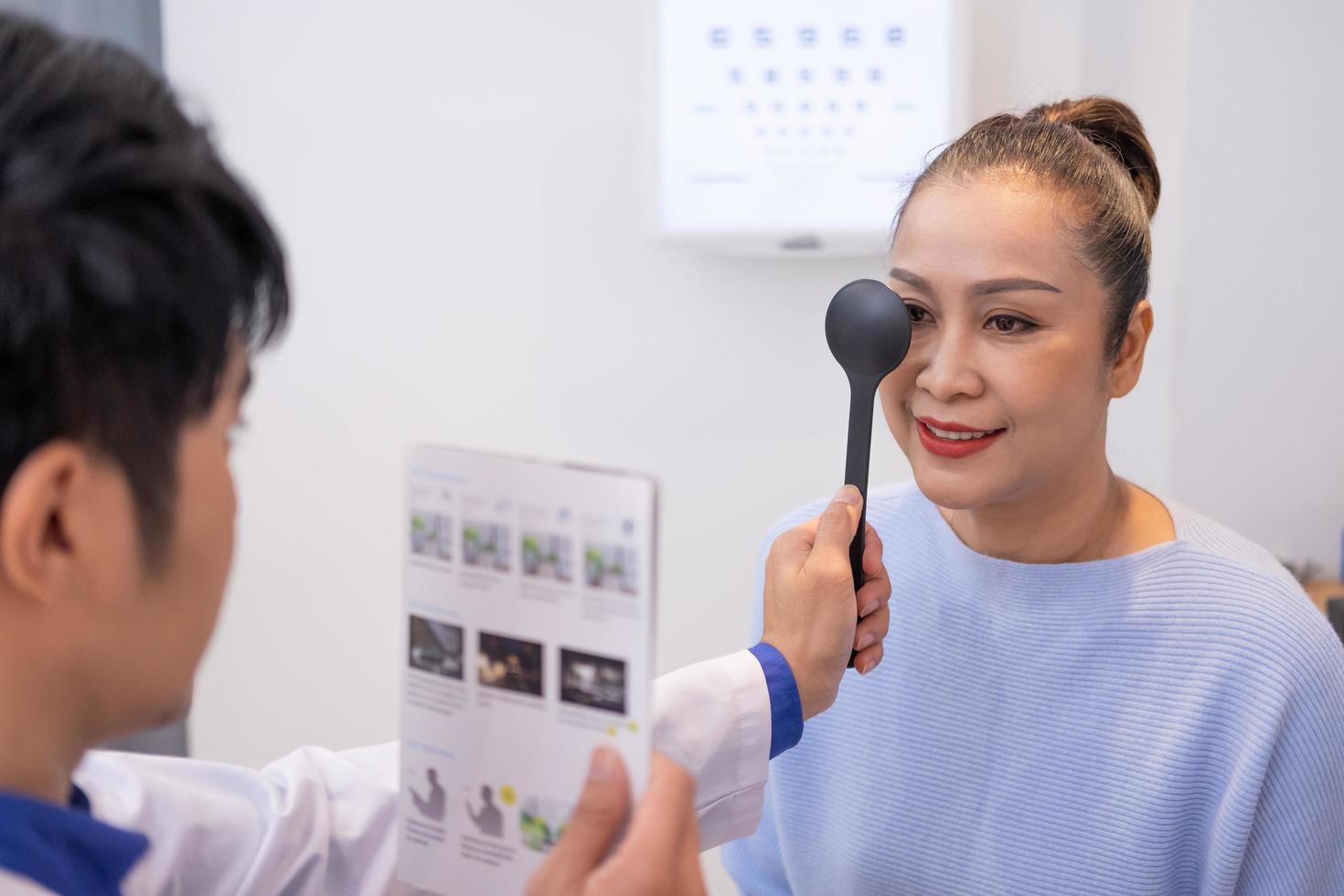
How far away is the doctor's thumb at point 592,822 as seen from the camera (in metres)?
0.57

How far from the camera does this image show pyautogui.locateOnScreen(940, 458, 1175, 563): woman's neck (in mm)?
1060

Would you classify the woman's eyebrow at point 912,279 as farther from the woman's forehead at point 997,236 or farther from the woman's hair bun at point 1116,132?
the woman's hair bun at point 1116,132

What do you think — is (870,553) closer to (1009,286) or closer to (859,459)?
(859,459)

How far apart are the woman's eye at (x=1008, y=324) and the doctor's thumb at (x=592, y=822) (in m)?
0.57

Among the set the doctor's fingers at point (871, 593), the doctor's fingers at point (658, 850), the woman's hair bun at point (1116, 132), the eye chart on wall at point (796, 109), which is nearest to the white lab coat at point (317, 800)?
the doctor's fingers at point (871, 593)

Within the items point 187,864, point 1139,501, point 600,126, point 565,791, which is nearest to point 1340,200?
point 1139,501

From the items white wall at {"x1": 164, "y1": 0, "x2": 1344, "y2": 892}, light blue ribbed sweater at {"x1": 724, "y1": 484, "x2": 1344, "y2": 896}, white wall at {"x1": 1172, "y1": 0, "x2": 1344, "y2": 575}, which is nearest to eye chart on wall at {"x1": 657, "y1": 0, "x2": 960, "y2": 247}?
white wall at {"x1": 164, "y1": 0, "x2": 1344, "y2": 892}

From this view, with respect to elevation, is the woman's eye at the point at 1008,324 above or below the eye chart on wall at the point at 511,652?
above

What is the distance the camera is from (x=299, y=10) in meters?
1.84

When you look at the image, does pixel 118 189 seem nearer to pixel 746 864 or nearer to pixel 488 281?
pixel 746 864

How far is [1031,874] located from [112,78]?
0.90 metres

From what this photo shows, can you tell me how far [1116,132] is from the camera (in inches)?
42.8

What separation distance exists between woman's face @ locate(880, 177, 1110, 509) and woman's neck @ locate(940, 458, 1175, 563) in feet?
0.10

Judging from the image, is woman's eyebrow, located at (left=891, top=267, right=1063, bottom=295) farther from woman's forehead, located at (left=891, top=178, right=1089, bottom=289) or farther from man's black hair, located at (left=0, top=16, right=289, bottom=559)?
man's black hair, located at (left=0, top=16, right=289, bottom=559)
